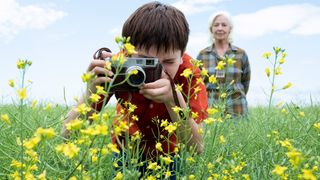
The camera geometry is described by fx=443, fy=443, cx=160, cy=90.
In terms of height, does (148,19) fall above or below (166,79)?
above

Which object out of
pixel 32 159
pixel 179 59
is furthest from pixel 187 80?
pixel 32 159

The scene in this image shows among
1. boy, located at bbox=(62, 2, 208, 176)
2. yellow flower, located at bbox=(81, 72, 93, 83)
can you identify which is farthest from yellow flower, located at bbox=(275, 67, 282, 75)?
yellow flower, located at bbox=(81, 72, 93, 83)

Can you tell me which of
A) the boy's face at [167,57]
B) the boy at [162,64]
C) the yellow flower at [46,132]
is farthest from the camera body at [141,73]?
the yellow flower at [46,132]

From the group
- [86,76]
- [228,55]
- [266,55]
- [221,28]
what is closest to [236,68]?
[228,55]

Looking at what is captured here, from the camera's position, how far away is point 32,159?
1370 mm

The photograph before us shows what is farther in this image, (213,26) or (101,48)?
(213,26)

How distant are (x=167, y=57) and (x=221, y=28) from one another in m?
3.26

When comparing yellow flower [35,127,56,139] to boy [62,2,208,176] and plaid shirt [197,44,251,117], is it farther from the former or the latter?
plaid shirt [197,44,251,117]

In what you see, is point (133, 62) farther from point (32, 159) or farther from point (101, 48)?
point (32, 159)

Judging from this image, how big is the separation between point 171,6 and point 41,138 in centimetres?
136

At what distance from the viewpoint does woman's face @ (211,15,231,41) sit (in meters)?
5.01

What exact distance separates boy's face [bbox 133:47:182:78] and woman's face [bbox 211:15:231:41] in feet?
10.4

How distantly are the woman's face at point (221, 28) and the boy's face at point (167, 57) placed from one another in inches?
124

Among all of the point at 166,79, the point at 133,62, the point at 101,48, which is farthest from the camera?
the point at 101,48
